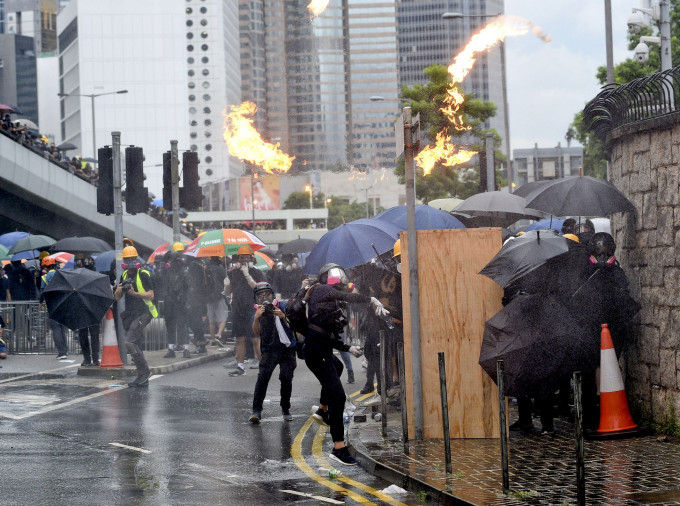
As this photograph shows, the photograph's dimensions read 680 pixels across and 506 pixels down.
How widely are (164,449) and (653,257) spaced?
501 centimetres

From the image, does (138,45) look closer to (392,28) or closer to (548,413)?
(392,28)

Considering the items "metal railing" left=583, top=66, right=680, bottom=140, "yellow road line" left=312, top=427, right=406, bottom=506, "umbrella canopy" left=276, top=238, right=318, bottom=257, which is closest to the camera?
"yellow road line" left=312, top=427, right=406, bottom=506

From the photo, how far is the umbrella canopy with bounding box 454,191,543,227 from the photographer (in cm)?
1486

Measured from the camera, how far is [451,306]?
1017 cm

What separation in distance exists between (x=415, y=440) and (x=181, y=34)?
144m

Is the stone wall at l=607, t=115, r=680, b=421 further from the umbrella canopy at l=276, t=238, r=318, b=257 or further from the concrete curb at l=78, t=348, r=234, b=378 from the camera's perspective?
the umbrella canopy at l=276, t=238, r=318, b=257

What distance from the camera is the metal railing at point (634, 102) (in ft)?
33.6

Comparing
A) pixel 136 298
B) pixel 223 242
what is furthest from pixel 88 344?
pixel 223 242

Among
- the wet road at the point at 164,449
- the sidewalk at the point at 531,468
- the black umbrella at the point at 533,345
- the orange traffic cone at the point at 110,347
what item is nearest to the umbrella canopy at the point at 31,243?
the orange traffic cone at the point at 110,347

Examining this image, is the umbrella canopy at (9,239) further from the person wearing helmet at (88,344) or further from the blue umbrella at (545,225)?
the blue umbrella at (545,225)

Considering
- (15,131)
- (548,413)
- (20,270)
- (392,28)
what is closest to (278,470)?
(548,413)

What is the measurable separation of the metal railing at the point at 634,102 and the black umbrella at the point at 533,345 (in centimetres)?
230

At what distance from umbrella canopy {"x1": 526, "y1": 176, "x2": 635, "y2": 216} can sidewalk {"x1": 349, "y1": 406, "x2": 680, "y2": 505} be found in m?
2.24

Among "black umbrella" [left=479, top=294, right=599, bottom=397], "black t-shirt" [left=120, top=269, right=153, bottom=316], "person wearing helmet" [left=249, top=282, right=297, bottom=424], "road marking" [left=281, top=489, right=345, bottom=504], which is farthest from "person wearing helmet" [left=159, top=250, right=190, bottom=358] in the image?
"road marking" [left=281, top=489, right=345, bottom=504]
